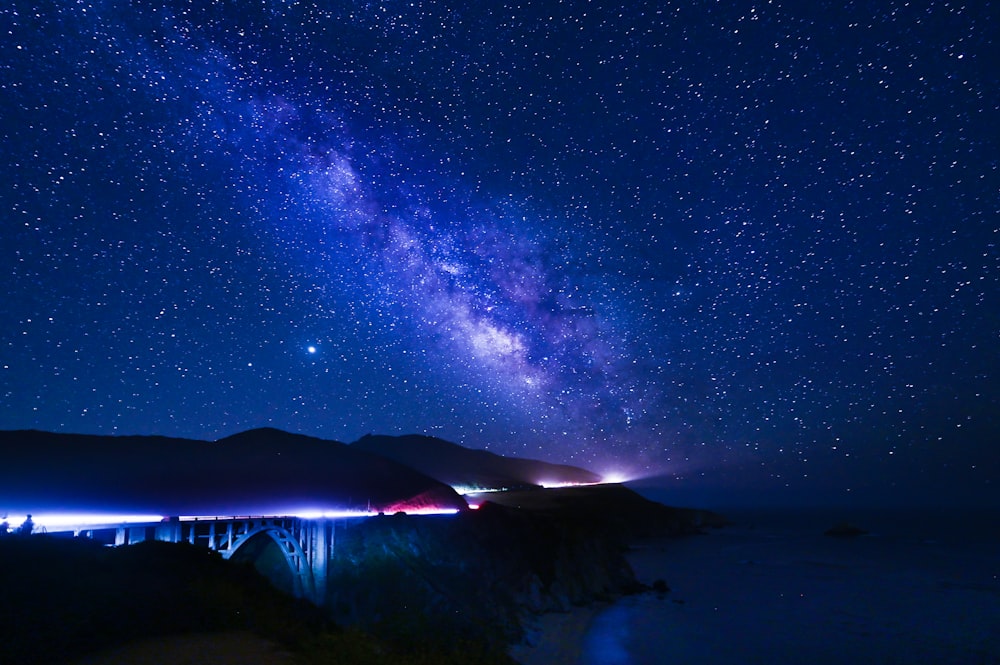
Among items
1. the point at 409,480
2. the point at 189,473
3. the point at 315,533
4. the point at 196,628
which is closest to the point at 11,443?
the point at 189,473

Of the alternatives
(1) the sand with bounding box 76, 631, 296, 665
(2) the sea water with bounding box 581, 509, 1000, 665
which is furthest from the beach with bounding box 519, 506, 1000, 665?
(1) the sand with bounding box 76, 631, 296, 665

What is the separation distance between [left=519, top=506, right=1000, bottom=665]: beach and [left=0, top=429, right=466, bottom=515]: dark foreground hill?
34023 millimetres

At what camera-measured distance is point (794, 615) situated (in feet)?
157

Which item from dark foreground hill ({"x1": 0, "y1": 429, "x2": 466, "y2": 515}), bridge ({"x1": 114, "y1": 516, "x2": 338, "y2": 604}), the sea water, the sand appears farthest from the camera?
dark foreground hill ({"x1": 0, "y1": 429, "x2": 466, "y2": 515})

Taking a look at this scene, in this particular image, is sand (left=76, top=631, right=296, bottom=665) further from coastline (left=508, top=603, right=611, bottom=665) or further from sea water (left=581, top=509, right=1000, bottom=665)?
sea water (left=581, top=509, right=1000, bottom=665)

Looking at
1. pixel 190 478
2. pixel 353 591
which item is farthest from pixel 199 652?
pixel 190 478

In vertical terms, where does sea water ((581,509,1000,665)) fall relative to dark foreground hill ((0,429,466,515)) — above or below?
below

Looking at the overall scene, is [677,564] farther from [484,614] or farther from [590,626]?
[484,614]

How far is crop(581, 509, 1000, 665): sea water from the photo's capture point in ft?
119

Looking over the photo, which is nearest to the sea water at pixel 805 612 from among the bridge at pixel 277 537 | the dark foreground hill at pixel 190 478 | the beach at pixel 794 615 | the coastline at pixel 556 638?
the beach at pixel 794 615

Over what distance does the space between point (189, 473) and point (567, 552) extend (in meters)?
109

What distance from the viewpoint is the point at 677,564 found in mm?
83250

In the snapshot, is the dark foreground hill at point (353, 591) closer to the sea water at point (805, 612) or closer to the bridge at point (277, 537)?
the bridge at point (277, 537)

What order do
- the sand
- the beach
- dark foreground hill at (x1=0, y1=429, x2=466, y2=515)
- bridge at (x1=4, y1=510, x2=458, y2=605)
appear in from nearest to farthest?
1. the sand
2. bridge at (x1=4, y1=510, x2=458, y2=605)
3. the beach
4. dark foreground hill at (x1=0, y1=429, x2=466, y2=515)
